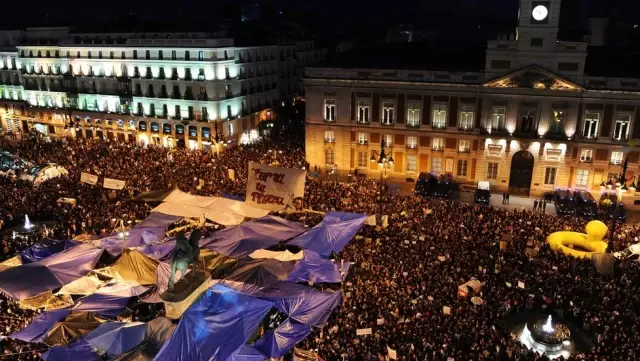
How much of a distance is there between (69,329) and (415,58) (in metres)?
41.1

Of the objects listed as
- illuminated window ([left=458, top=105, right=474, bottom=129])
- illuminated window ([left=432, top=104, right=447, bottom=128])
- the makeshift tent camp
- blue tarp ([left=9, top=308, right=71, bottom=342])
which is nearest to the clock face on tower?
illuminated window ([left=458, top=105, right=474, bottom=129])

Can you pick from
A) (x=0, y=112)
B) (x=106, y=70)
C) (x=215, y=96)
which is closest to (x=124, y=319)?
(x=215, y=96)

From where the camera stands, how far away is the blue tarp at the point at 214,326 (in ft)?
54.7

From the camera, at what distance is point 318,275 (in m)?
23.5

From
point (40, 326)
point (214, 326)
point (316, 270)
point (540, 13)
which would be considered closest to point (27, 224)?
point (40, 326)

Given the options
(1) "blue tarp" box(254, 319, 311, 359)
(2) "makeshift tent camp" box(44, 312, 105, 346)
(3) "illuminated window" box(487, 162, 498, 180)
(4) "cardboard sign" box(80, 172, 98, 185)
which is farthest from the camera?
(3) "illuminated window" box(487, 162, 498, 180)

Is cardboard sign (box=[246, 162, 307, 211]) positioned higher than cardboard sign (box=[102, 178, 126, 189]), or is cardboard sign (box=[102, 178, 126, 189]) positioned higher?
cardboard sign (box=[246, 162, 307, 211])

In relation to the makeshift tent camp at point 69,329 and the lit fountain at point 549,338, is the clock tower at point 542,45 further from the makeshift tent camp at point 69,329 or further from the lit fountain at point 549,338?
the makeshift tent camp at point 69,329

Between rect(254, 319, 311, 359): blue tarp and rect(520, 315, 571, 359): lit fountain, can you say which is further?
rect(520, 315, 571, 359): lit fountain

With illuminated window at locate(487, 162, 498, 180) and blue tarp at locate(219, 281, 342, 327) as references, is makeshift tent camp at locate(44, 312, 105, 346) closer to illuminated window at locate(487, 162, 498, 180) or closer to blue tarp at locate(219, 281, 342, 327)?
blue tarp at locate(219, 281, 342, 327)

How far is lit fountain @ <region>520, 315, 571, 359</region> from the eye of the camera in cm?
2069

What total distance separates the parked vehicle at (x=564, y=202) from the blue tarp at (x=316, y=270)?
2129 cm

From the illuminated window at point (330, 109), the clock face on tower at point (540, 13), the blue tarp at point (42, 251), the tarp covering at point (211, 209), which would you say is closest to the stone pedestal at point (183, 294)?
the tarp covering at point (211, 209)

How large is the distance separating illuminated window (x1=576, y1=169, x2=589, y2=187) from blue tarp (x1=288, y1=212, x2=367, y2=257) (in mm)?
26234
